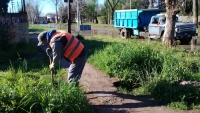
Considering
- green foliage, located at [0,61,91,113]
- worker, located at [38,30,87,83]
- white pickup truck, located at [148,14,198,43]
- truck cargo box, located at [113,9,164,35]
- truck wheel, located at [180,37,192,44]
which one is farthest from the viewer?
truck cargo box, located at [113,9,164,35]

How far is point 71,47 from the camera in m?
5.01

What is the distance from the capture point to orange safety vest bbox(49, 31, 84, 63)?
4.85 meters

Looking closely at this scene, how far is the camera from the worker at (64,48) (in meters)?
4.66

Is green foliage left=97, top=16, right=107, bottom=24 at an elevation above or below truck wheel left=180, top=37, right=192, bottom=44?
above

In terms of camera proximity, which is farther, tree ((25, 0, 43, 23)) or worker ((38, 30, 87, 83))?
tree ((25, 0, 43, 23))

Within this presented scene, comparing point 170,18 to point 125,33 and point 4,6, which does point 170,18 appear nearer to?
point 125,33

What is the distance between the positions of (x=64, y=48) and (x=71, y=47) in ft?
0.54

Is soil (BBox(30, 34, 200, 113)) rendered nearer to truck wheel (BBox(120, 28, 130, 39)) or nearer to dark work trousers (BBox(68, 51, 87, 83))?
dark work trousers (BBox(68, 51, 87, 83))

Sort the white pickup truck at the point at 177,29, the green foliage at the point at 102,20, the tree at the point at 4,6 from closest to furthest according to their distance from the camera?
the tree at the point at 4,6 < the white pickup truck at the point at 177,29 < the green foliage at the point at 102,20

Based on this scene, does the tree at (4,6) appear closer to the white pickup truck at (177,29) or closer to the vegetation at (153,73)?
the vegetation at (153,73)

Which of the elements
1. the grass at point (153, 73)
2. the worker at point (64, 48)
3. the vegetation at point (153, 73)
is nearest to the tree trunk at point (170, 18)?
the grass at point (153, 73)

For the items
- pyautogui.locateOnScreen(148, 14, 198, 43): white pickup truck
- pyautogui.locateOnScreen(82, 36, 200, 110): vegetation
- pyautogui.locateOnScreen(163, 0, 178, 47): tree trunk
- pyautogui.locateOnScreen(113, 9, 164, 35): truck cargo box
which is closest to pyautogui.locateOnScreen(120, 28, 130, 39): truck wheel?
pyautogui.locateOnScreen(113, 9, 164, 35): truck cargo box

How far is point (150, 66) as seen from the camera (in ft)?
22.7

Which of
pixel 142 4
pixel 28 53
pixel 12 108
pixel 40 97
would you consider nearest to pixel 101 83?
pixel 40 97
